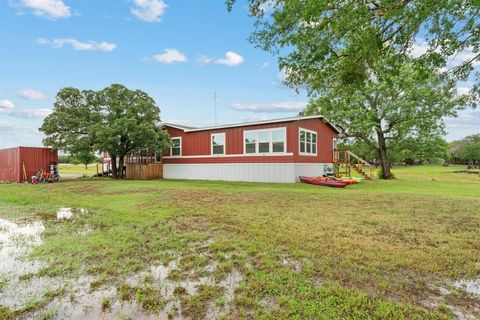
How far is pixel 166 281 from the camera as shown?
3.24m

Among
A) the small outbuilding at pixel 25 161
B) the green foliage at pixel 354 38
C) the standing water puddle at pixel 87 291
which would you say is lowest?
the standing water puddle at pixel 87 291

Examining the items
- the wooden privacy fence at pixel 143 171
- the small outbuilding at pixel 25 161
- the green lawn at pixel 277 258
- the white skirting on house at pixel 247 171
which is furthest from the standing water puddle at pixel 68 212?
the small outbuilding at pixel 25 161

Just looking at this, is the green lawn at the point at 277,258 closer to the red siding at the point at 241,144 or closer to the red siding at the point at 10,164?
the red siding at the point at 241,144

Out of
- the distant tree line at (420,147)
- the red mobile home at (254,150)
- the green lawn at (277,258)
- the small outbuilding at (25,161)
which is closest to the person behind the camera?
the green lawn at (277,258)

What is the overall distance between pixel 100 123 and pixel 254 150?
387 inches

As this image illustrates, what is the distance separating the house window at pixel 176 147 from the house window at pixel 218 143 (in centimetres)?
320

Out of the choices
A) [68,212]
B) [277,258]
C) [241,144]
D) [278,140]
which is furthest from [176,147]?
[277,258]

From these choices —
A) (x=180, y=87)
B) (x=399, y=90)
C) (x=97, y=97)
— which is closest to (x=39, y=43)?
(x=97, y=97)

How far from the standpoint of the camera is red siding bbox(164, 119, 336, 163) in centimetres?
1591

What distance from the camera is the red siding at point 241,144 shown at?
52.2 ft

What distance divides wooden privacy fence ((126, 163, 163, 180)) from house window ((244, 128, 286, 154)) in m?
7.79

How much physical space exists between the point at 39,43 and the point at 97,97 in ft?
13.3

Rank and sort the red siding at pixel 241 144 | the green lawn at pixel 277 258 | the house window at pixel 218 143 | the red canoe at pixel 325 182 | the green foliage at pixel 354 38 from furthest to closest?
1. the house window at pixel 218 143
2. the red siding at pixel 241 144
3. the red canoe at pixel 325 182
4. the green foliage at pixel 354 38
5. the green lawn at pixel 277 258

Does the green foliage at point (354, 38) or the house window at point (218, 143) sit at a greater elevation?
the green foliage at point (354, 38)
